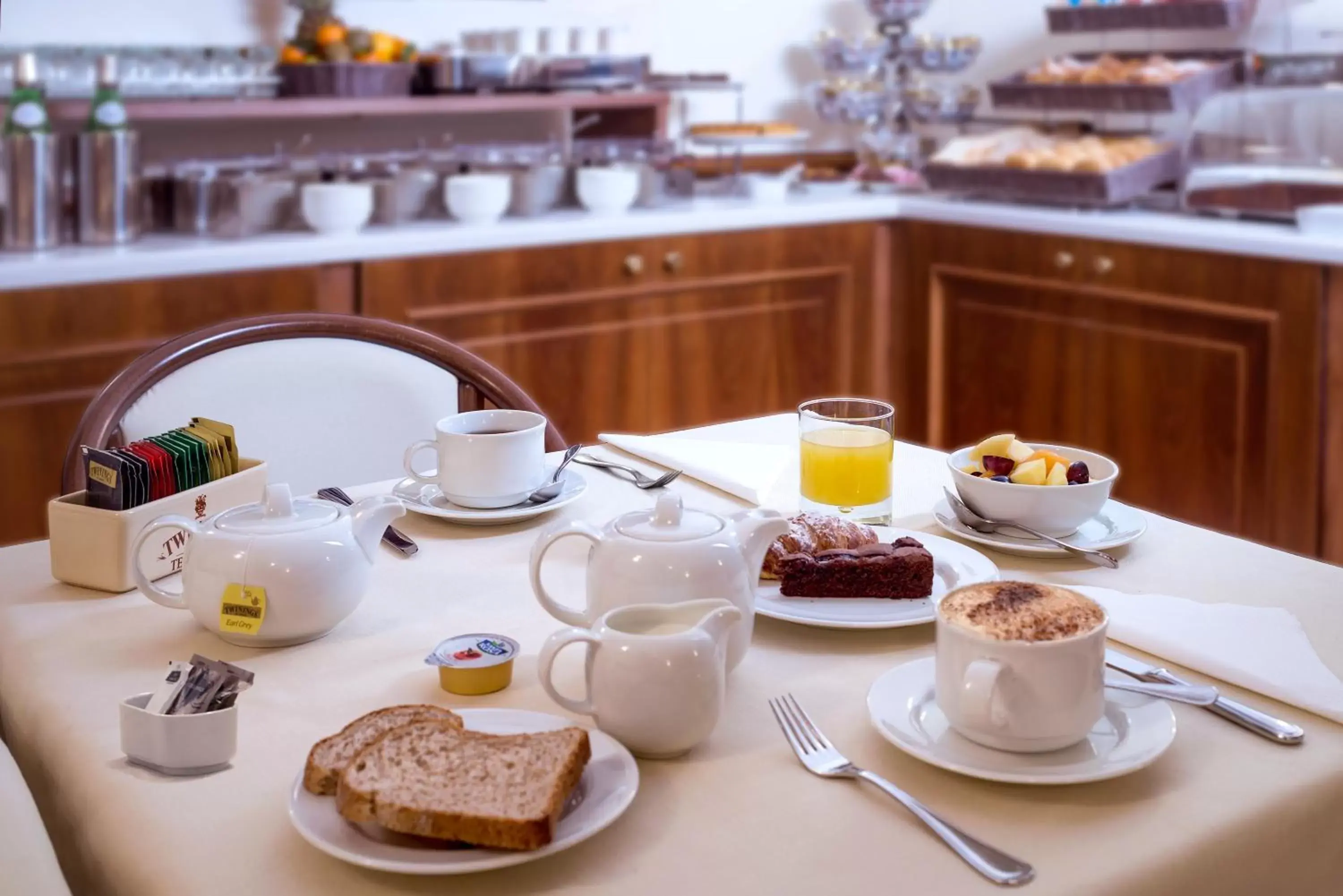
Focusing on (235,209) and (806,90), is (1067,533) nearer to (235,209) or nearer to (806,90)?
(235,209)

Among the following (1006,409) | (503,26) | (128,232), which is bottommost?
(1006,409)

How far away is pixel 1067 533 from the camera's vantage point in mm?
1153

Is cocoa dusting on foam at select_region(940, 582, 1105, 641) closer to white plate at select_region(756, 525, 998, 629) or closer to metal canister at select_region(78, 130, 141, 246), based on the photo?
white plate at select_region(756, 525, 998, 629)

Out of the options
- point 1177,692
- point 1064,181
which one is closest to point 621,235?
point 1064,181

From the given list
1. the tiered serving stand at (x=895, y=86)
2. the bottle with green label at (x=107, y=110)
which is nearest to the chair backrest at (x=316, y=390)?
the bottle with green label at (x=107, y=110)

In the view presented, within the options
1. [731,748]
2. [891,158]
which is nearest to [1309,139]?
[891,158]

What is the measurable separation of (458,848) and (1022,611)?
0.33 metres

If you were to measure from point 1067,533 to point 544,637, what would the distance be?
0.46 m

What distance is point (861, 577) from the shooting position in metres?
1.00

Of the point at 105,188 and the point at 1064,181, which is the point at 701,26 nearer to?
the point at 1064,181

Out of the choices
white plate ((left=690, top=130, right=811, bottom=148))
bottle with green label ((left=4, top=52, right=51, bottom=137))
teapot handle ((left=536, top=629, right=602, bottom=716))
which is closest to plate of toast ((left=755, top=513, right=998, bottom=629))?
teapot handle ((left=536, top=629, right=602, bottom=716))

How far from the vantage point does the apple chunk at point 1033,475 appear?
1.16 metres

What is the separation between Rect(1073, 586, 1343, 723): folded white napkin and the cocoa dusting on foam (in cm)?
14

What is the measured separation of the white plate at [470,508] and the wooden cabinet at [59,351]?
118 cm
